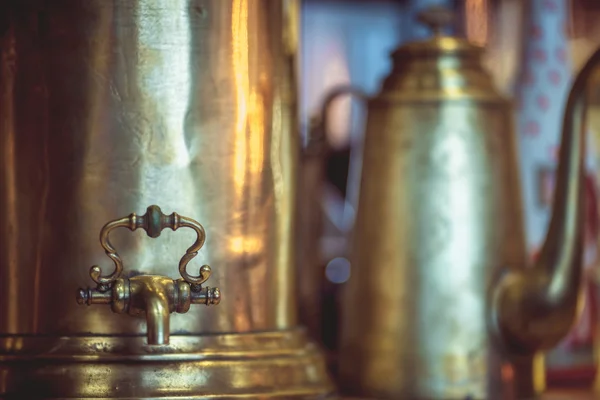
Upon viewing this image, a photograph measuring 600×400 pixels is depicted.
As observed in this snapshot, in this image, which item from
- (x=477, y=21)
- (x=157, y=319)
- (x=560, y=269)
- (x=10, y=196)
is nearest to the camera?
(x=157, y=319)

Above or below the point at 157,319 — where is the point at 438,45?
above

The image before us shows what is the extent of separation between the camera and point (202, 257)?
2.48 ft

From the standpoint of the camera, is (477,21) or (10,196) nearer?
(10,196)

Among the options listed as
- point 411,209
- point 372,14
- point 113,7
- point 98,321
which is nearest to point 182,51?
point 113,7

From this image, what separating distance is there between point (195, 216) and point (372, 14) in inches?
81.1

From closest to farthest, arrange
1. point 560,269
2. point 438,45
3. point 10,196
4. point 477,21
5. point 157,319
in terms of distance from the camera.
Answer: point 157,319 → point 10,196 → point 560,269 → point 438,45 → point 477,21

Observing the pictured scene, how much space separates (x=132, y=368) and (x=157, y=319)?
0.09 m

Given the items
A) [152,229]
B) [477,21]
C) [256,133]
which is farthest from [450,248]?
[477,21]

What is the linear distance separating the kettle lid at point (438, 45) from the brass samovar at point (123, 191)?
28 cm

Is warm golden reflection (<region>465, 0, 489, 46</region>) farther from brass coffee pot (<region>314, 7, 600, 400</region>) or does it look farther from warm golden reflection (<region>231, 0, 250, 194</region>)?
warm golden reflection (<region>231, 0, 250, 194</region>)

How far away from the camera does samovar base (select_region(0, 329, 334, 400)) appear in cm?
71

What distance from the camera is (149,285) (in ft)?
2.22

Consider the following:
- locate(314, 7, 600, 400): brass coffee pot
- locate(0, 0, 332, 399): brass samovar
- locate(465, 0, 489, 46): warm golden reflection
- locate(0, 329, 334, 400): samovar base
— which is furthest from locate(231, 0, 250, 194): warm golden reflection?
locate(465, 0, 489, 46): warm golden reflection

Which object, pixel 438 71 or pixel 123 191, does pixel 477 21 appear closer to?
pixel 438 71
